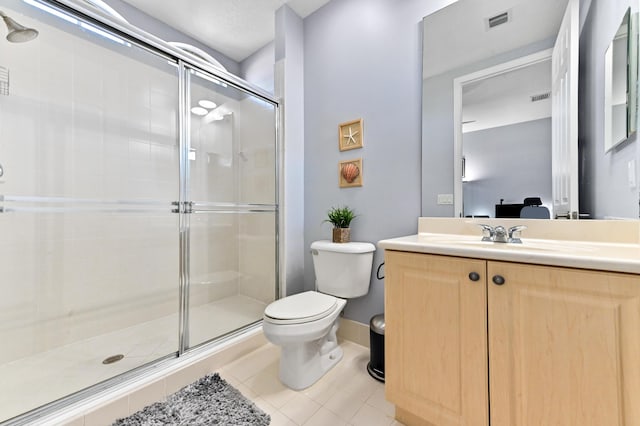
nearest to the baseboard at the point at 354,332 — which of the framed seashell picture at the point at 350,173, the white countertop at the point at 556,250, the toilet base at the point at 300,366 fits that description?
the toilet base at the point at 300,366

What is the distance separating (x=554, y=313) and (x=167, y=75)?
2.42 metres

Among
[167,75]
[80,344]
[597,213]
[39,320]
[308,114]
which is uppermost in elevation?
[167,75]

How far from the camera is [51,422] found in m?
1.02

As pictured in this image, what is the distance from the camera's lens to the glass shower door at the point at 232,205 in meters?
2.11

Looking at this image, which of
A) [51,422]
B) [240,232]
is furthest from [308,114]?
[51,422]

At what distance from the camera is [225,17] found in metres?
2.15

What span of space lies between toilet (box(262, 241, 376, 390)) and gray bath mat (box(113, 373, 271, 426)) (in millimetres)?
252

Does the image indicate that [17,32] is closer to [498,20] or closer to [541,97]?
[498,20]

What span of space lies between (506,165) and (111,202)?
2373 millimetres

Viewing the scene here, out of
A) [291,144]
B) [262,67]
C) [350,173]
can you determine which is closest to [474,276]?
[350,173]

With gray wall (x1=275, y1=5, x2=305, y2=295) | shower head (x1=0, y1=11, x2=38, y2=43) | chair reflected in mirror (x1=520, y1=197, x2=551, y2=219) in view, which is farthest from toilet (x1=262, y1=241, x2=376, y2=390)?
shower head (x1=0, y1=11, x2=38, y2=43)

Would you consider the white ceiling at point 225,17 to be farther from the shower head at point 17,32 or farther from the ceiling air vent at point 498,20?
the ceiling air vent at point 498,20

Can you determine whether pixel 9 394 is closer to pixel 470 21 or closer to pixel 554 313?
pixel 554 313

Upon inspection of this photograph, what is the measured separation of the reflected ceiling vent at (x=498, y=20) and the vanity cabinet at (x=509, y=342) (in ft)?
4.32
